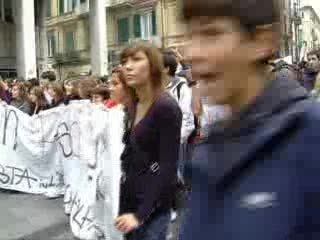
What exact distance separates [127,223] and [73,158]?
5086 millimetres

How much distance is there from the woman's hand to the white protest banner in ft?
4.16

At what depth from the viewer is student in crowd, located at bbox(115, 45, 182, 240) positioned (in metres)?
2.98

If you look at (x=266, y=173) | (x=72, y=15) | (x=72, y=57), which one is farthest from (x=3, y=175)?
(x=72, y=15)

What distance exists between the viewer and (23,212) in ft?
25.2

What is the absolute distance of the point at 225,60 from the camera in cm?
137

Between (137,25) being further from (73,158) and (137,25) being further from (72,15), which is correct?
(73,158)

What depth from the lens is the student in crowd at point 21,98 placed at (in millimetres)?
10887

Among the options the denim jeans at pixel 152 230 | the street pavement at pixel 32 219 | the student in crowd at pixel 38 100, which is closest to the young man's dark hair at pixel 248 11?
the denim jeans at pixel 152 230

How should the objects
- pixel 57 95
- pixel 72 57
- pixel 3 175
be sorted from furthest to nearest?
pixel 72 57, pixel 57 95, pixel 3 175

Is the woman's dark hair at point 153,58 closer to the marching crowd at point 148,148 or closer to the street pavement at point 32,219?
the marching crowd at point 148,148

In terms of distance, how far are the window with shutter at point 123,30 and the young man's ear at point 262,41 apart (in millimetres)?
56909

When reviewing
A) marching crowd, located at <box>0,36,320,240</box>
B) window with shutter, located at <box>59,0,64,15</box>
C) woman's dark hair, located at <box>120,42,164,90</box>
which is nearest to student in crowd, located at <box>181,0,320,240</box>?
marching crowd, located at <box>0,36,320,240</box>

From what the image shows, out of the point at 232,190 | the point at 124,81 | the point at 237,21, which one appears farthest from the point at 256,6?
the point at 124,81

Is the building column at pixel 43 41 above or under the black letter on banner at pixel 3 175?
above
